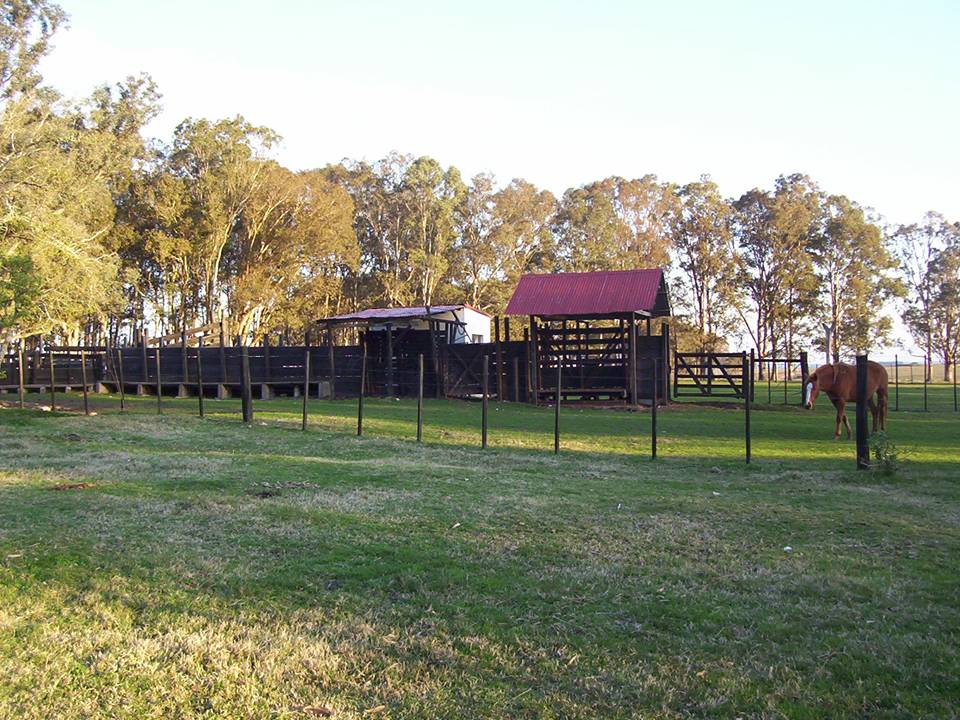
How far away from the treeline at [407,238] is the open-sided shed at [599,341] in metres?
15.8

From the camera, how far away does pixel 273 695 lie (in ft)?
12.0

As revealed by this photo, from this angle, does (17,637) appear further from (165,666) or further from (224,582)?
(224,582)

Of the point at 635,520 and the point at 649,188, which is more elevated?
the point at 649,188

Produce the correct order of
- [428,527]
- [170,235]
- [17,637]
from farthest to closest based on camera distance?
[170,235] → [428,527] → [17,637]

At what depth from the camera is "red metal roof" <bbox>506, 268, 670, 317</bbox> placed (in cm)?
2692

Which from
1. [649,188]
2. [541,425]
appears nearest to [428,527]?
[541,425]

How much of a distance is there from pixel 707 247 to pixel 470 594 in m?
54.8

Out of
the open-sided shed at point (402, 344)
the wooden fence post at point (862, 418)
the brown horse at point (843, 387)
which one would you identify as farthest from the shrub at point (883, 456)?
the open-sided shed at point (402, 344)

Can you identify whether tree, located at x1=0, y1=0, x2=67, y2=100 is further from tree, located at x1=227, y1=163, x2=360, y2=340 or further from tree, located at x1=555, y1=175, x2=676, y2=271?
tree, located at x1=555, y1=175, x2=676, y2=271

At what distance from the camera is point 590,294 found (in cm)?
2784

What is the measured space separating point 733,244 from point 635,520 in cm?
5320

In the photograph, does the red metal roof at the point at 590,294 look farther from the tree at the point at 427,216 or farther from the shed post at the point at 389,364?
the tree at the point at 427,216

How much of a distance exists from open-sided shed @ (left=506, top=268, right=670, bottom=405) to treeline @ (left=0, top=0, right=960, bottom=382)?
15.8 meters

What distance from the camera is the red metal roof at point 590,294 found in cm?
2692
